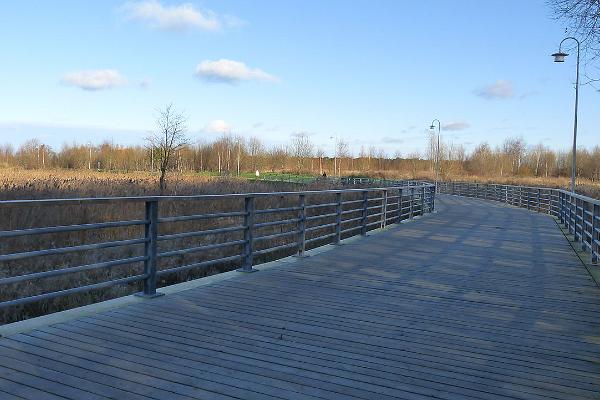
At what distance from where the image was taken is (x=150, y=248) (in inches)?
234

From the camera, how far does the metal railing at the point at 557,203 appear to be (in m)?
9.40

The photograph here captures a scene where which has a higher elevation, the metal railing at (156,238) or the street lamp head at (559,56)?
the street lamp head at (559,56)

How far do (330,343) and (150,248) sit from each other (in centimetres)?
241

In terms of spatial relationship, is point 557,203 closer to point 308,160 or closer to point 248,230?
point 248,230

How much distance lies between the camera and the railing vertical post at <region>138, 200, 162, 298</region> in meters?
5.90

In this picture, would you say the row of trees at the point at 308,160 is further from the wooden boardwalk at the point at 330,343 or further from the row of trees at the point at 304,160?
the wooden boardwalk at the point at 330,343

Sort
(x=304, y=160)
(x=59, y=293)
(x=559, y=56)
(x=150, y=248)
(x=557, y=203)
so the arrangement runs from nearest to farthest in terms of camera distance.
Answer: (x=59, y=293) → (x=150, y=248) → (x=559, y=56) → (x=557, y=203) → (x=304, y=160)

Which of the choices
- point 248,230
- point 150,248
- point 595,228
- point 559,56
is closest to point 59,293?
point 150,248

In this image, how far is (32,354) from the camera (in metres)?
4.09

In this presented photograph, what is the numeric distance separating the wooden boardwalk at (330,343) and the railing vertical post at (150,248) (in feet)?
0.58

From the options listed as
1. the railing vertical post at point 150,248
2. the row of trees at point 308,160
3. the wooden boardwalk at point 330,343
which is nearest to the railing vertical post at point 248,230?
the wooden boardwalk at point 330,343

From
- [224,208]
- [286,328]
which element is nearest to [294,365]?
[286,328]

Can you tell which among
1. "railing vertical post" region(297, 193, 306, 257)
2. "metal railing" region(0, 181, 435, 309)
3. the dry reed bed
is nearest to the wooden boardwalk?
"metal railing" region(0, 181, 435, 309)

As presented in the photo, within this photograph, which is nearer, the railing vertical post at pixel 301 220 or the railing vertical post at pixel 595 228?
the railing vertical post at pixel 595 228
